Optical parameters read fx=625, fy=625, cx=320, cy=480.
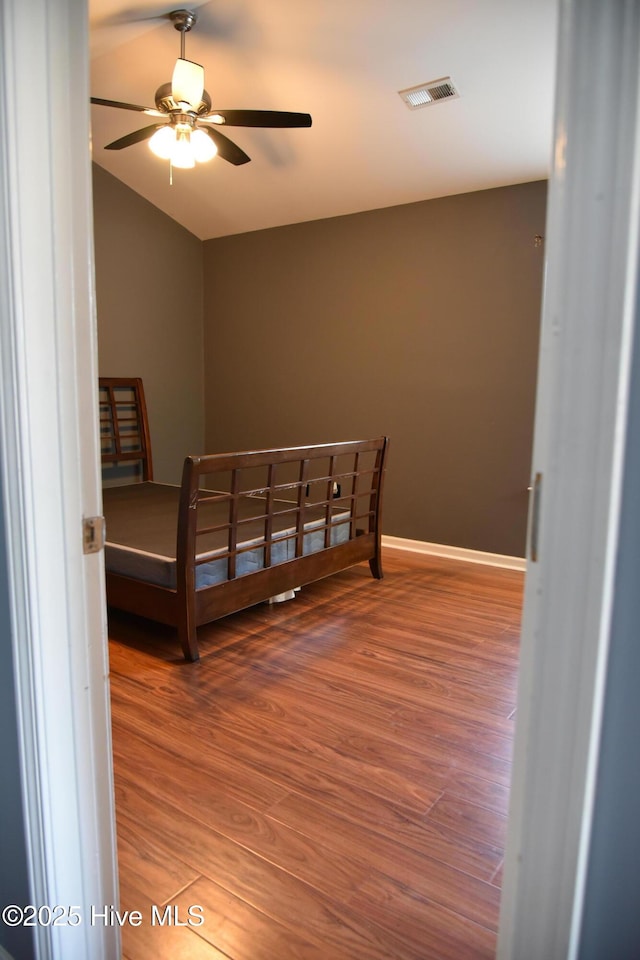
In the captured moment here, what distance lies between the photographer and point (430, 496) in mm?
4793

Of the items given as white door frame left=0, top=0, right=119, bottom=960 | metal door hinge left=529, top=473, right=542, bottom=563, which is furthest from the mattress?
metal door hinge left=529, top=473, right=542, bottom=563

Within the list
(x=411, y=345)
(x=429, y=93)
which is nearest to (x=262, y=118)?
(x=429, y=93)

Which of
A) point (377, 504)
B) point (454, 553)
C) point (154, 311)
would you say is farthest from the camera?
point (154, 311)

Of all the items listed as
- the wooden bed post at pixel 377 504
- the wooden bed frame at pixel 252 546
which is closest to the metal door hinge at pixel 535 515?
the wooden bed frame at pixel 252 546

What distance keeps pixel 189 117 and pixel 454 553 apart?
10.8 ft

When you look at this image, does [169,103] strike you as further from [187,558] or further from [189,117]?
[187,558]

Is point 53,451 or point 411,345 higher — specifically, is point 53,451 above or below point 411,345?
below

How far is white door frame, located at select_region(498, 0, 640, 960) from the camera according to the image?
0.68 metres

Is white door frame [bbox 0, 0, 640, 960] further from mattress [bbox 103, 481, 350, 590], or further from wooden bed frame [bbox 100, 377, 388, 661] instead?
mattress [bbox 103, 481, 350, 590]

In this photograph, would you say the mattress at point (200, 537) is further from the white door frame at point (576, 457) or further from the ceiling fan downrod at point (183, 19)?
the ceiling fan downrod at point (183, 19)

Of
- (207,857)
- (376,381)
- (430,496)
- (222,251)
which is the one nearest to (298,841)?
(207,857)

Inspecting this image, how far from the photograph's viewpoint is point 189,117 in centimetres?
294

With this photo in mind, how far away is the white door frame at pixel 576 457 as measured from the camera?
0.68 m

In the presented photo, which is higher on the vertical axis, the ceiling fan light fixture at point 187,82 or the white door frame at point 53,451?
the ceiling fan light fixture at point 187,82
